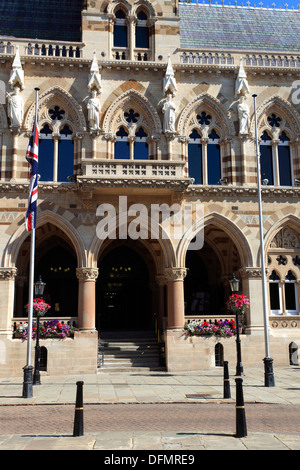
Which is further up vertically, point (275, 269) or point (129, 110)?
point (129, 110)

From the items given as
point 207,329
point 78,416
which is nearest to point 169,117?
point 207,329

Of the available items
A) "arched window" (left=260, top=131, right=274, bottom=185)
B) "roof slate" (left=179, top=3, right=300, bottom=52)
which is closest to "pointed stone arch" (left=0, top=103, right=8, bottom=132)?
"roof slate" (left=179, top=3, right=300, bottom=52)

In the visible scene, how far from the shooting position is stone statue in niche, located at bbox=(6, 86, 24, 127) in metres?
25.3

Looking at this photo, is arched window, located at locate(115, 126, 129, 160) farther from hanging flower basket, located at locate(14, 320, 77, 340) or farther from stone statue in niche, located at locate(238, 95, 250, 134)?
hanging flower basket, located at locate(14, 320, 77, 340)

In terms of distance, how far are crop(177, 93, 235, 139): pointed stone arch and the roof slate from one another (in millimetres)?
5439

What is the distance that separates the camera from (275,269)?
26594 millimetres

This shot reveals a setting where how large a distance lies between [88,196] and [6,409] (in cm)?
1211

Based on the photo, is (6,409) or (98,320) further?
(98,320)

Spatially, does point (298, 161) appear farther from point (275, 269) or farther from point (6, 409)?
point (6, 409)

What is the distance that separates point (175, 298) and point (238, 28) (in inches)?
777

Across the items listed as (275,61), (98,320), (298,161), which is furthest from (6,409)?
(275,61)

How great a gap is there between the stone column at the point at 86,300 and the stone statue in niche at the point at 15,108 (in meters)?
8.30

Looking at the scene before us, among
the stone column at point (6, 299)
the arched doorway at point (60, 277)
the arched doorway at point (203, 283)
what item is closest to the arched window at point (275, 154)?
the arched doorway at point (203, 283)

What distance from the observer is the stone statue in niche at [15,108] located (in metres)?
25.3
